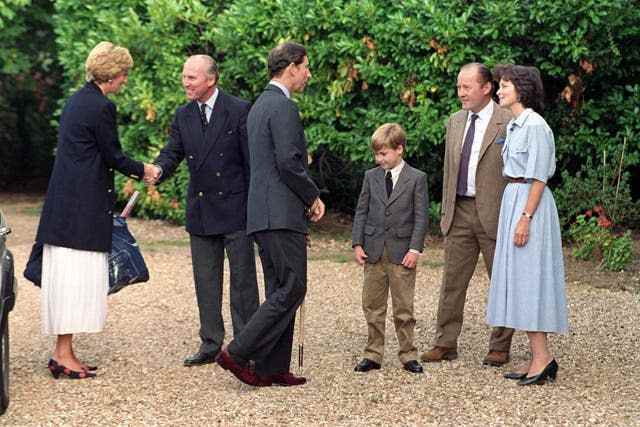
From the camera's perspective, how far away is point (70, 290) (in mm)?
6473

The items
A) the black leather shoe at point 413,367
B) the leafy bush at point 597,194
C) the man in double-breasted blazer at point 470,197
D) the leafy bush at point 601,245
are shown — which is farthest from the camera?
the leafy bush at point 597,194

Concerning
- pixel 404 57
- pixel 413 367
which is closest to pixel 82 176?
pixel 413 367

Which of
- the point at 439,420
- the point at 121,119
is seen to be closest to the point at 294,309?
the point at 439,420

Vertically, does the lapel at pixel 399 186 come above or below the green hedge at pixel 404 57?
below

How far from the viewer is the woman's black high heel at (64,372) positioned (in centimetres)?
661

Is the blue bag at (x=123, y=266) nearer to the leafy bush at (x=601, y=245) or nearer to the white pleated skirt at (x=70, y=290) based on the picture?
the white pleated skirt at (x=70, y=290)

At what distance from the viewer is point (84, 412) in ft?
19.4

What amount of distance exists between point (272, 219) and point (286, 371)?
868 millimetres

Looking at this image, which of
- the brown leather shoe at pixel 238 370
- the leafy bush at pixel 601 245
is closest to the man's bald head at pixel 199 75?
the brown leather shoe at pixel 238 370

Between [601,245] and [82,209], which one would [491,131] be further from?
[601,245]

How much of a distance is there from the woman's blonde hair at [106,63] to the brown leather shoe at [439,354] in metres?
2.41

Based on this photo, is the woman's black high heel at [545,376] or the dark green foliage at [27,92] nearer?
the woman's black high heel at [545,376]

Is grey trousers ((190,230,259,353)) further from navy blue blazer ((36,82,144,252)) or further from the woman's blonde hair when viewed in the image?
the woman's blonde hair

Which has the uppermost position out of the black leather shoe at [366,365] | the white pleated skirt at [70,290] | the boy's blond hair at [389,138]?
the boy's blond hair at [389,138]
